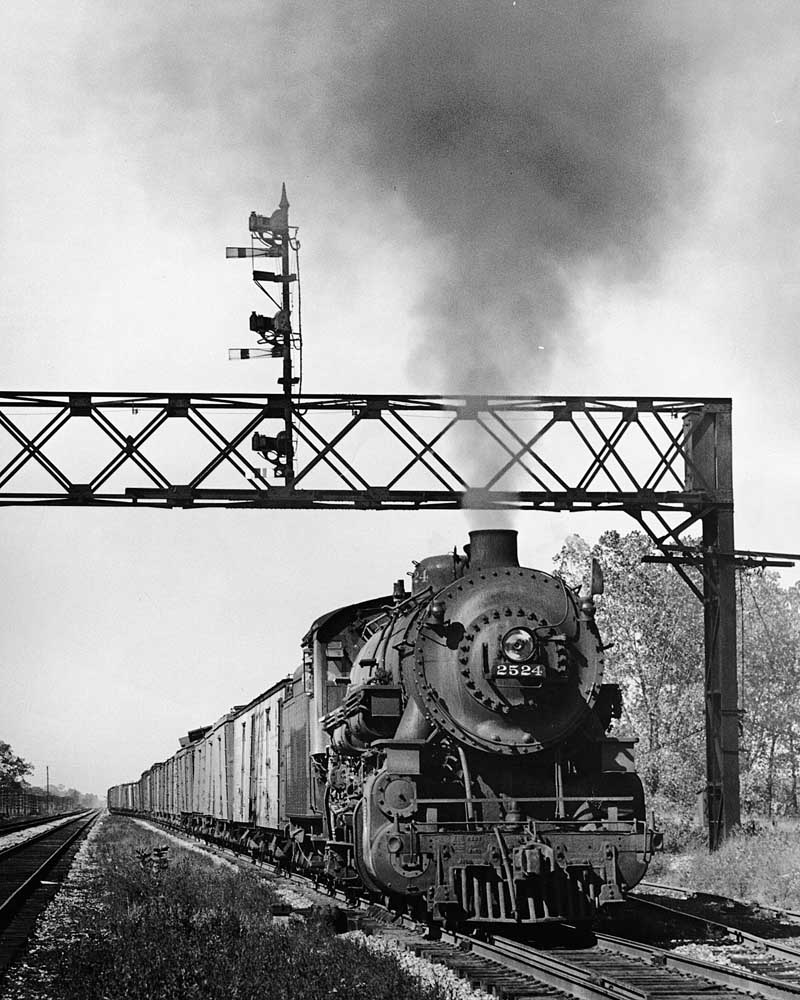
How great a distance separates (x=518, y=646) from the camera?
1141cm

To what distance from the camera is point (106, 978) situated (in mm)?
8656

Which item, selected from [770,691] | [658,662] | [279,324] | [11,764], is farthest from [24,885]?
[11,764]

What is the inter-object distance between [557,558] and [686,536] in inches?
200

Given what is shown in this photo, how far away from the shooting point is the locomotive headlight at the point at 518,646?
11.4 meters

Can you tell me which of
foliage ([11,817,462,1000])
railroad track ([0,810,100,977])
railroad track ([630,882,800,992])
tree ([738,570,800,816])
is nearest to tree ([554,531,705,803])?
tree ([738,570,800,816])

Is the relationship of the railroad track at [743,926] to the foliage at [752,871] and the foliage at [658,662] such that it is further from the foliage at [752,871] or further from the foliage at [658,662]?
the foliage at [658,662]

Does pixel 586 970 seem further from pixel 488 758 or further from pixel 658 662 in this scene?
pixel 658 662

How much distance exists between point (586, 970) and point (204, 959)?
273cm

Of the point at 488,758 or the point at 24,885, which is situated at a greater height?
the point at 488,758

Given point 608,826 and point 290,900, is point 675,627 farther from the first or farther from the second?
point 608,826

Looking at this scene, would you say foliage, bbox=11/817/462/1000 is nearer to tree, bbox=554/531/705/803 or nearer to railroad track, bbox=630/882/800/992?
railroad track, bbox=630/882/800/992

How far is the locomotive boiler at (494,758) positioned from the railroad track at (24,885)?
3.47 meters

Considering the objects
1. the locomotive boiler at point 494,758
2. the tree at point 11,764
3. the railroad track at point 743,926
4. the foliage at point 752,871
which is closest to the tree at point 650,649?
the foliage at point 752,871

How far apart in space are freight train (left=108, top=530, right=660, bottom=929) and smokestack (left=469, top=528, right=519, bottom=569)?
1cm
